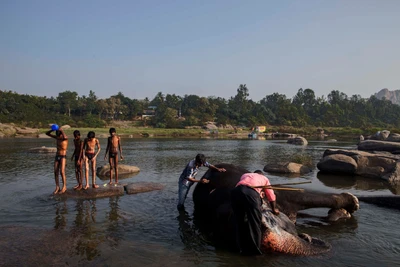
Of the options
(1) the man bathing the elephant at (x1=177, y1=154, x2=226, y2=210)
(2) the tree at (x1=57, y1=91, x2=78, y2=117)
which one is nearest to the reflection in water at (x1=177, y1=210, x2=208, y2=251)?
(1) the man bathing the elephant at (x1=177, y1=154, x2=226, y2=210)

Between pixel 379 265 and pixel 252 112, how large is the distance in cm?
12067

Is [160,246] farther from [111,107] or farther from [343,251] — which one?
[111,107]

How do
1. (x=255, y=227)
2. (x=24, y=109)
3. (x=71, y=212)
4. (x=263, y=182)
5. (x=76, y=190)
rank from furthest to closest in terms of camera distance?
(x=24, y=109) < (x=76, y=190) < (x=71, y=212) < (x=263, y=182) < (x=255, y=227)

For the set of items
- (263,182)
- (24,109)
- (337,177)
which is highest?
(24,109)

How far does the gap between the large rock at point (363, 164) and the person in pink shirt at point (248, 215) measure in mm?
13734

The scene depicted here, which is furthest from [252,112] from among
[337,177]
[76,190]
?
[76,190]

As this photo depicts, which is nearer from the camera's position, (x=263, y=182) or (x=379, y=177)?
(x=263, y=182)

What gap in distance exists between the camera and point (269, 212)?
7.39 meters

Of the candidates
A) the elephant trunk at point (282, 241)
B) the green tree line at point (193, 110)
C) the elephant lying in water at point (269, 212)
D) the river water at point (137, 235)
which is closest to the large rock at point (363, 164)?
the river water at point (137, 235)

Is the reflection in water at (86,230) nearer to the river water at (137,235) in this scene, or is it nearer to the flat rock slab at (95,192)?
the river water at (137,235)

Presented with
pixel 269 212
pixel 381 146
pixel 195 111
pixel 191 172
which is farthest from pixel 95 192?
pixel 195 111

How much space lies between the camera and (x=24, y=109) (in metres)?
82.5

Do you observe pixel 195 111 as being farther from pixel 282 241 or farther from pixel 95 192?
pixel 282 241

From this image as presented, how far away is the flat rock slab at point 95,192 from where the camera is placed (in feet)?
39.3
